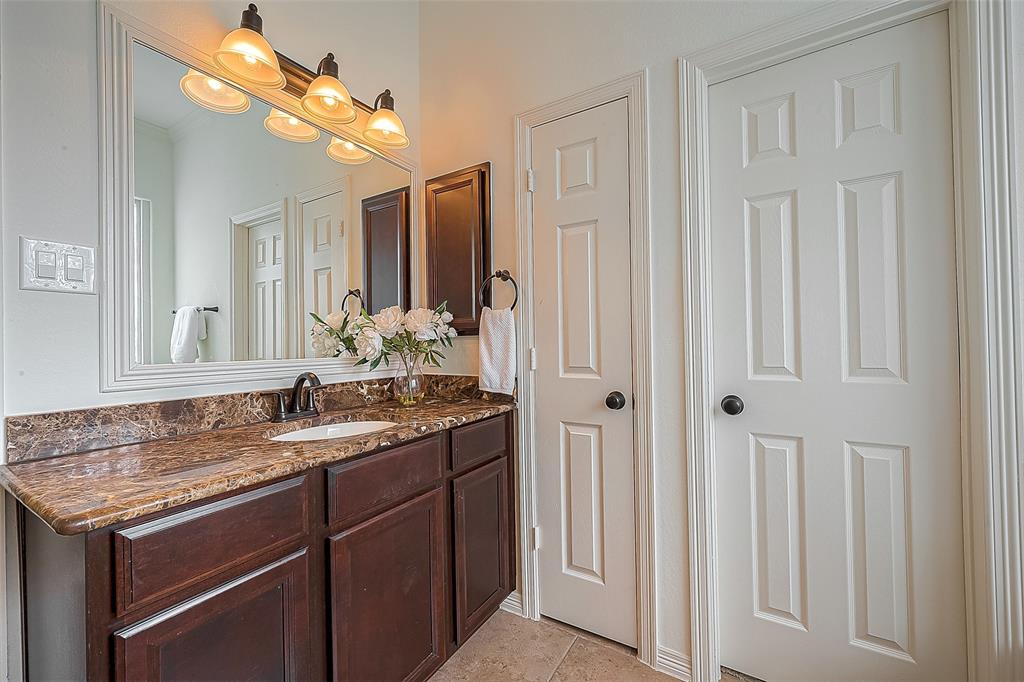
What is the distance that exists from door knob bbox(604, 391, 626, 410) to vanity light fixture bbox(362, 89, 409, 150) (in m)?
1.37

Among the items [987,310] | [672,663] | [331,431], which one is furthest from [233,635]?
[987,310]

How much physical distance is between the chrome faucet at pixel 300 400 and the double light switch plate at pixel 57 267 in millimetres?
576

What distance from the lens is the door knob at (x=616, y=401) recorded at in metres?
1.62

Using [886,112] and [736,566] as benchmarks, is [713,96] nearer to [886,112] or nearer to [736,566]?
[886,112]

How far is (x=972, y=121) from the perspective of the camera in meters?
1.15

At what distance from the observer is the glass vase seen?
1.87 metres

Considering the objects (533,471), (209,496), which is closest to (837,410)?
(533,471)

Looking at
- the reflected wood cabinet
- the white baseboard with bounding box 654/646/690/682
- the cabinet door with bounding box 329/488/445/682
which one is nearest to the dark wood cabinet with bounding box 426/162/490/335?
the reflected wood cabinet

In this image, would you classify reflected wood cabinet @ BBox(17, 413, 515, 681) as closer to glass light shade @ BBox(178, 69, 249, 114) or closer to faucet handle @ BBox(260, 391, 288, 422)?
faucet handle @ BBox(260, 391, 288, 422)

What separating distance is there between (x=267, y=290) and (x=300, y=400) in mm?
403

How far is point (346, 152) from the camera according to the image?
1.84 meters

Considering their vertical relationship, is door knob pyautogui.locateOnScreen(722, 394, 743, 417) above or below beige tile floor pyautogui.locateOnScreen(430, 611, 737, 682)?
above

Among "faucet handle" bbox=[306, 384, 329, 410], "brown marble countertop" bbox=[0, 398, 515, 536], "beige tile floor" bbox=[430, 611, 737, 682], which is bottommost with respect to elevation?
"beige tile floor" bbox=[430, 611, 737, 682]

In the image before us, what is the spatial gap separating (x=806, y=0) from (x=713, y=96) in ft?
1.08
